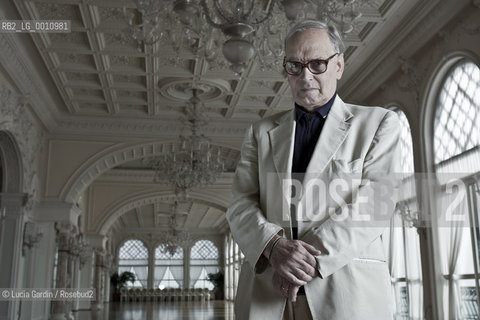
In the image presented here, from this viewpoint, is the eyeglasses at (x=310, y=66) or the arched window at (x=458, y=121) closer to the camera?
the eyeglasses at (x=310, y=66)

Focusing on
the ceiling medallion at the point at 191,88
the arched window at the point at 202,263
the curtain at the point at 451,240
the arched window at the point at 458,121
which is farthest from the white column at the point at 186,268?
the arched window at the point at 458,121

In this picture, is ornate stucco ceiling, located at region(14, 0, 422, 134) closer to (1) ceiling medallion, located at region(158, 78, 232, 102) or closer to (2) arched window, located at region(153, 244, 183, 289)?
(1) ceiling medallion, located at region(158, 78, 232, 102)

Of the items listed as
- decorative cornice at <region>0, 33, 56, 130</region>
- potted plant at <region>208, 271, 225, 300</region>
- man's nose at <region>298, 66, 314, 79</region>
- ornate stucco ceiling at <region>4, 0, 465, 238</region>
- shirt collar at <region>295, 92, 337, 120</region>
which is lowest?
potted plant at <region>208, 271, 225, 300</region>

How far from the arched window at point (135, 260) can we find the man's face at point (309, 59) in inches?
1410

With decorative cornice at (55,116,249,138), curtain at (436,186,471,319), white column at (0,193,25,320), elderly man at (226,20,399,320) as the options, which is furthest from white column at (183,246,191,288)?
elderly man at (226,20,399,320)

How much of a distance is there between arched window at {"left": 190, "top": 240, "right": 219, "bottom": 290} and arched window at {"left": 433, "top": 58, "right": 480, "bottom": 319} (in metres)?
30.9

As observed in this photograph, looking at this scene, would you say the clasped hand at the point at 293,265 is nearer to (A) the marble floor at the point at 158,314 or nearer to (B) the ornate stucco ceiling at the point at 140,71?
(B) the ornate stucco ceiling at the point at 140,71

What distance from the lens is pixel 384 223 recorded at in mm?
1700

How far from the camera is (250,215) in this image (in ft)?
5.90

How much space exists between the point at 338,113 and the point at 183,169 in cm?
866

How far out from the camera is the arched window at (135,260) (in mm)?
36219

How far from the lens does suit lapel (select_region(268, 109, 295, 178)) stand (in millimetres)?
1839

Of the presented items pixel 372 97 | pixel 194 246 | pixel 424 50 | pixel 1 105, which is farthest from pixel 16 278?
pixel 194 246

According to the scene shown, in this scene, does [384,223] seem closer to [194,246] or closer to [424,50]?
[424,50]
